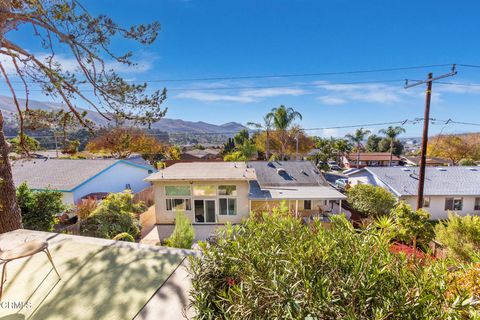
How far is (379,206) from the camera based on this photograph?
51.1ft

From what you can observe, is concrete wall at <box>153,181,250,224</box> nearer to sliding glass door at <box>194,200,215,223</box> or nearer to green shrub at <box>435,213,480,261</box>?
sliding glass door at <box>194,200,215,223</box>

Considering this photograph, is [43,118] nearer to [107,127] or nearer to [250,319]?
[107,127]

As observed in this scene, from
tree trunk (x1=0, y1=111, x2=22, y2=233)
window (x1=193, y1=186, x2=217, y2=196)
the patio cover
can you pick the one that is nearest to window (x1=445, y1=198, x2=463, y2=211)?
the patio cover

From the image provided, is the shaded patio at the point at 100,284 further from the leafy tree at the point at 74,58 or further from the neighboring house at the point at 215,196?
the neighboring house at the point at 215,196

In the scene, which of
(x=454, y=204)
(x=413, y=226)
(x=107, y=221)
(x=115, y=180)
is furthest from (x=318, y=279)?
(x=454, y=204)

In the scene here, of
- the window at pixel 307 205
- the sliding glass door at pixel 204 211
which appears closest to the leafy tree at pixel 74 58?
the sliding glass door at pixel 204 211

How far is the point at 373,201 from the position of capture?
1561 cm

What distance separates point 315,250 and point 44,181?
18677mm

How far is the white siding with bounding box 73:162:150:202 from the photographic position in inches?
584

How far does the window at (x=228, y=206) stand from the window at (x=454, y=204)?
682 inches

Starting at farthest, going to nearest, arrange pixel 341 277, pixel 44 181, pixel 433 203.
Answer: pixel 433 203 < pixel 44 181 < pixel 341 277

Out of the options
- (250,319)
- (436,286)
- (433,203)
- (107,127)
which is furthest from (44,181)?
(433,203)

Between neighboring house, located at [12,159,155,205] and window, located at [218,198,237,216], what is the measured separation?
9.14m

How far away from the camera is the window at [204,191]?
14.4 meters
